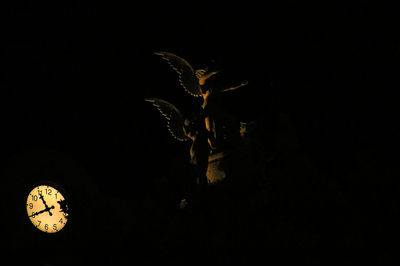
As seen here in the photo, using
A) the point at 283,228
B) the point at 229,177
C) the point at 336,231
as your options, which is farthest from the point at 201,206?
the point at 336,231

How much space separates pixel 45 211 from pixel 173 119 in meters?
1.74

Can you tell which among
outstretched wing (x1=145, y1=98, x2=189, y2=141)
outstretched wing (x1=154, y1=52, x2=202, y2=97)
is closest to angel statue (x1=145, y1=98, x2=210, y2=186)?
outstretched wing (x1=145, y1=98, x2=189, y2=141)

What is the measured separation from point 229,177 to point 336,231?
1.21 meters

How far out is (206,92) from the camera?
6594 millimetres

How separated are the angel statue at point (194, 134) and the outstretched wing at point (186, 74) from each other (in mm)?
284

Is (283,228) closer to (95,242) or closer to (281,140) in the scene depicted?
(281,140)

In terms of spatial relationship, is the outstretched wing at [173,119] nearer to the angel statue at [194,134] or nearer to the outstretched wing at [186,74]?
the angel statue at [194,134]

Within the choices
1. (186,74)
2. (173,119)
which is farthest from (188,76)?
(173,119)

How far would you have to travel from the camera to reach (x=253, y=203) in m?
5.60

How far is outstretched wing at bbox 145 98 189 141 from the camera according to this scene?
660cm

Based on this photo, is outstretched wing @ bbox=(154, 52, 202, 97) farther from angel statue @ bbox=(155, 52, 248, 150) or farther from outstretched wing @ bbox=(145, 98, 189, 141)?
outstretched wing @ bbox=(145, 98, 189, 141)

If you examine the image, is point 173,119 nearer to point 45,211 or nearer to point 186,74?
point 186,74

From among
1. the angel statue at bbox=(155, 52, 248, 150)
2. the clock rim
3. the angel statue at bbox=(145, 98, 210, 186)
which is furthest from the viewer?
the clock rim

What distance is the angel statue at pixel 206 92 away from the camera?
6.51 meters
